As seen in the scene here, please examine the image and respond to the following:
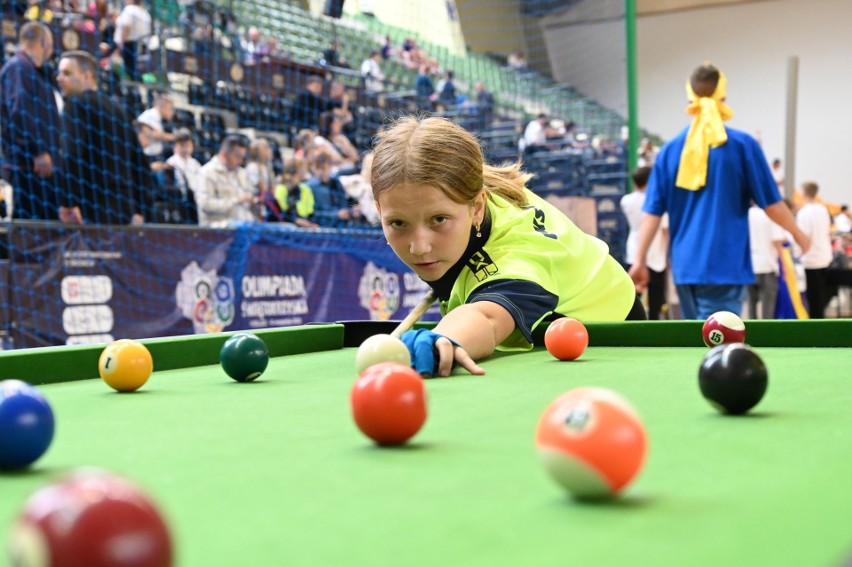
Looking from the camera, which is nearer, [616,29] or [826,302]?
[826,302]

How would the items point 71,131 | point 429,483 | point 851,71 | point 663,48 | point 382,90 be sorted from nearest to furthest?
1. point 429,483
2. point 71,131
3. point 382,90
4. point 851,71
5. point 663,48

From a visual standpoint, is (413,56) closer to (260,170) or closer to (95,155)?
(260,170)

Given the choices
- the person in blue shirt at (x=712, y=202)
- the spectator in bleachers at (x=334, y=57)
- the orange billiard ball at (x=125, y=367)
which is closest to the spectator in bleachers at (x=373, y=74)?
the spectator in bleachers at (x=334, y=57)

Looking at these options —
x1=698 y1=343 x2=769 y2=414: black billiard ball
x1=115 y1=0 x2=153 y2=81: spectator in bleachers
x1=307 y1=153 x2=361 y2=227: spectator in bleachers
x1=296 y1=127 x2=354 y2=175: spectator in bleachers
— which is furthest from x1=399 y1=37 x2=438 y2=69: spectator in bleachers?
x1=698 y1=343 x2=769 y2=414: black billiard ball

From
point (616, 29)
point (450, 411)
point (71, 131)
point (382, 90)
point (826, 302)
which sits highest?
point (616, 29)

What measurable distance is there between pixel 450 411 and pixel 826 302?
33.7 ft

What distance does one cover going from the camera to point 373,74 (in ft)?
43.0

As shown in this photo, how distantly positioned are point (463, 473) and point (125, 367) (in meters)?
1.50

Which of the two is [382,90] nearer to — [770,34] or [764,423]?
[764,423]

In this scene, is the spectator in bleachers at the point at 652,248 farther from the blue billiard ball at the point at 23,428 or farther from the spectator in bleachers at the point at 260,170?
the blue billiard ball at the point at 23,428

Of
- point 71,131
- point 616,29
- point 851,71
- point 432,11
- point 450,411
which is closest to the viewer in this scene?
point 450,411

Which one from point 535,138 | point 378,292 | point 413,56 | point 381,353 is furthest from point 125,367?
point 413,56

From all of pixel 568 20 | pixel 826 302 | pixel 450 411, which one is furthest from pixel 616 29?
pixel 450 411

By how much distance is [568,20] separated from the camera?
48.9ft
